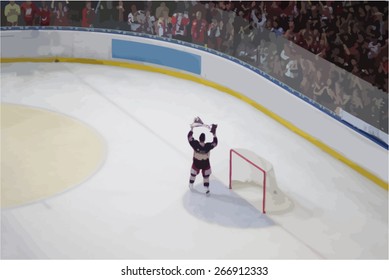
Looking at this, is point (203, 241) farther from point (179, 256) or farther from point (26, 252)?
point (26, 252)

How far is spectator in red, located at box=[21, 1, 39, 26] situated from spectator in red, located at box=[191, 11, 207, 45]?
13.9ft

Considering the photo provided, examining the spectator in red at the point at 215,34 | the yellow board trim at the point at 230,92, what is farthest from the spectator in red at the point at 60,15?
the spectator in red at the point at 215,34

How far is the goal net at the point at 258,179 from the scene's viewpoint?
1146 cm

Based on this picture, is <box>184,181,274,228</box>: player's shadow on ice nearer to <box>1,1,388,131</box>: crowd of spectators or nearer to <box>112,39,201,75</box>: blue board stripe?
<box>1,1,388,131</box>: crowd of spectators

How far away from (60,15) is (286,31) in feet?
21.0

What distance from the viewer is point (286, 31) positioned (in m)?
15.5

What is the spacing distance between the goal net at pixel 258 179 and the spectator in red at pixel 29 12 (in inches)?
341

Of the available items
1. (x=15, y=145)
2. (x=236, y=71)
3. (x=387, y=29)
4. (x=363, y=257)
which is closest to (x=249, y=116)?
(x=236, y=71)

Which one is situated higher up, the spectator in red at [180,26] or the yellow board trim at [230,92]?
the spectator in red at [180,26]

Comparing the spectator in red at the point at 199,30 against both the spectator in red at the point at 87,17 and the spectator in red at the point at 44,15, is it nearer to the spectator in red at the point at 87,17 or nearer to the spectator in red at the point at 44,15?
the spectator in red at the point at 87,17

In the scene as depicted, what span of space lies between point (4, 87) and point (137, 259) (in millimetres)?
8055

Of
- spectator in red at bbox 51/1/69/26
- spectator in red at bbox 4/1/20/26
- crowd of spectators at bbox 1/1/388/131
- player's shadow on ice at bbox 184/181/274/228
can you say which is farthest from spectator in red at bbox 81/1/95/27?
player's shadow on ice at bbox 184/181/274/228

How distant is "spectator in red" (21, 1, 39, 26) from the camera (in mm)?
18891
